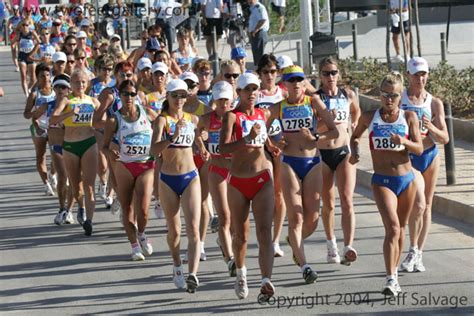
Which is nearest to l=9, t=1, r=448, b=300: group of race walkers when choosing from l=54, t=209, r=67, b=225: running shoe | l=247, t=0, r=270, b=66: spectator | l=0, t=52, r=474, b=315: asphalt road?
l=0, t=52, r=474, b=315: asphalt road

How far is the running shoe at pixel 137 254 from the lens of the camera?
14.6 m

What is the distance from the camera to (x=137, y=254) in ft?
47.9

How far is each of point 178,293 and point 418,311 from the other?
252 centimetres

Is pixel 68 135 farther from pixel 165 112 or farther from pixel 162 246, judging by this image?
pixel 165 112

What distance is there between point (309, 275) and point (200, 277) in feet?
4.40

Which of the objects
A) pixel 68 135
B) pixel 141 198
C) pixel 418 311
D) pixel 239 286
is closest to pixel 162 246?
pixel 141 198

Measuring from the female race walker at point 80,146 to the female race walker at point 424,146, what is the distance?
462 cm

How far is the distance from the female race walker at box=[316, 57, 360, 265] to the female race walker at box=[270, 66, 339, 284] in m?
0.47

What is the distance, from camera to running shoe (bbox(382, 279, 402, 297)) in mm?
11906

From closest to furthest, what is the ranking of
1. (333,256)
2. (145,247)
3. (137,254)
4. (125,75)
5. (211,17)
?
(333,256) → (137,254) → (145,247) → (125,75) → (211,17)

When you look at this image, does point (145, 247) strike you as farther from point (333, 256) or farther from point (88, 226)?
point (333, 256)

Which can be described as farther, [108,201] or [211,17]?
[211,17]

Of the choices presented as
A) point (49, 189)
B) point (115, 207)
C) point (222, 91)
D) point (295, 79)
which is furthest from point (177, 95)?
point (49, 189)

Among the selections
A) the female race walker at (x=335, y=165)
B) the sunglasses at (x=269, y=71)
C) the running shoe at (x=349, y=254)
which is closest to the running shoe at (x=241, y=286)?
the running shoe at (x=349, y=254)
